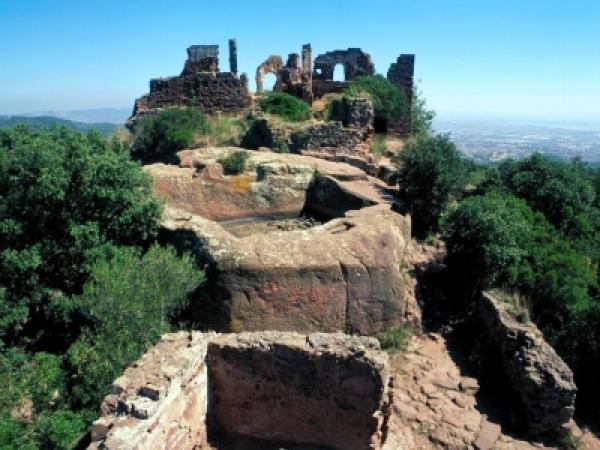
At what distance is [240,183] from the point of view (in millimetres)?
11523

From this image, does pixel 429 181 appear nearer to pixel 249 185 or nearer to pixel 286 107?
pixel 249 185

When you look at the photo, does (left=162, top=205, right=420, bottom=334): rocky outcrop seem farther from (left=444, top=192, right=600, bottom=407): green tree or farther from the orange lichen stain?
the orange lichen stain

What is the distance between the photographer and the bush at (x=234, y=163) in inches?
466

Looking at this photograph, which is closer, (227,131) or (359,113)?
(227,131)

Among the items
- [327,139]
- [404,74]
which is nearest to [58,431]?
[327,139]

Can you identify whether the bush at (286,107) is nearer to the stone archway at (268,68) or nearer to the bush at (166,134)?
the bush at (166,134)

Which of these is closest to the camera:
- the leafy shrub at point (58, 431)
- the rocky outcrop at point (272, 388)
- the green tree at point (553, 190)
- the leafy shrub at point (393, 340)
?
the rocky outcrop at point (272, 388)

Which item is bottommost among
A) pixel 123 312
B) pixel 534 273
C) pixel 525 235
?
pixel 534 273

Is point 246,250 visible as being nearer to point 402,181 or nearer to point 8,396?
point 8,396

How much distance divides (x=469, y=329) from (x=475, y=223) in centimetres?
192

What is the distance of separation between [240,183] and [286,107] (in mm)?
5981

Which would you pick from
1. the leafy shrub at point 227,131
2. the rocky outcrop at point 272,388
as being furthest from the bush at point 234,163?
the rocky outcrop at point 272,388

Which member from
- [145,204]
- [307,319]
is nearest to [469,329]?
[307,319]

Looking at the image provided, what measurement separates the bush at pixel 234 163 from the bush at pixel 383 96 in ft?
21.7
